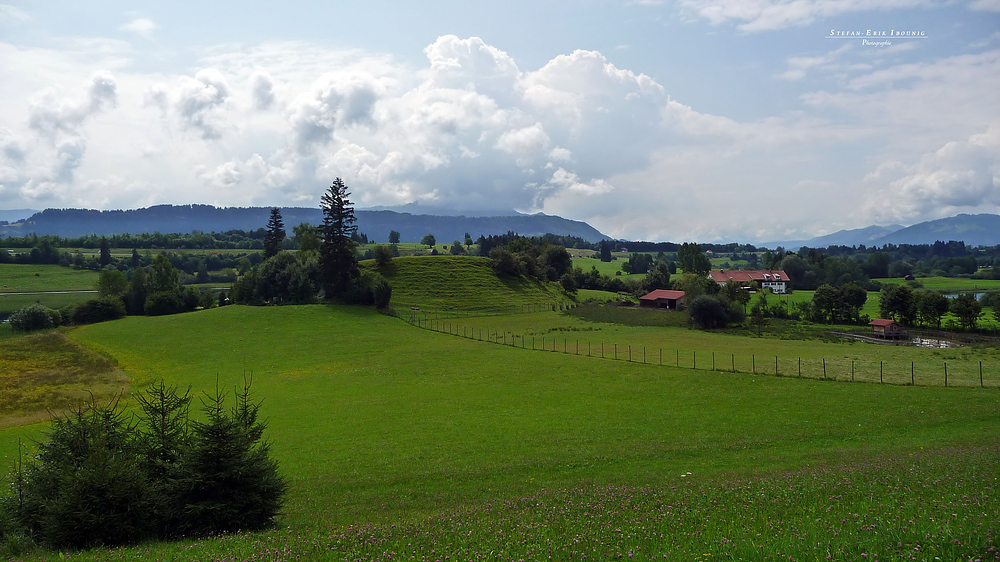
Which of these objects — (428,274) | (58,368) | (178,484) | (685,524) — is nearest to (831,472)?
(685,524)

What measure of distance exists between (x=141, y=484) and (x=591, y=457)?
15.5 metres

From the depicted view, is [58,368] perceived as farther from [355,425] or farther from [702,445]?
[702,445]

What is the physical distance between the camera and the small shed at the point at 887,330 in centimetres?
7938

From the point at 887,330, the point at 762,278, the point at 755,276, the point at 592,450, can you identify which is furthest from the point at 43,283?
the point at 762,278

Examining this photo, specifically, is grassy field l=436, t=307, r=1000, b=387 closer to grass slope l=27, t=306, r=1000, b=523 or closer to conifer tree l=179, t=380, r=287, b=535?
grass slope l=27, t=306, r=1000, b=523

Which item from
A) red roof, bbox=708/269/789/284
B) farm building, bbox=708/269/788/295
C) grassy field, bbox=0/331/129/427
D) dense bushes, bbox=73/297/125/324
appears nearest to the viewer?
grassy field, bbox=0/331/129/427

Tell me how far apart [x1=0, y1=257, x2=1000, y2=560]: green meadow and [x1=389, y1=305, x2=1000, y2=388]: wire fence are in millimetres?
686

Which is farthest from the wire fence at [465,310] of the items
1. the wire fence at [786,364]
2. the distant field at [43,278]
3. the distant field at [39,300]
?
the distant field at [43,278]

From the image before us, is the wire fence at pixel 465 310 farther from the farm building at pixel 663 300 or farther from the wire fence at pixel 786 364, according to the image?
the wire fence at pixel 786 364

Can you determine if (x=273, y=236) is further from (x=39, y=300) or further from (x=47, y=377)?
(x=47, y=377)

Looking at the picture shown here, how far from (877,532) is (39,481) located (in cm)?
1842

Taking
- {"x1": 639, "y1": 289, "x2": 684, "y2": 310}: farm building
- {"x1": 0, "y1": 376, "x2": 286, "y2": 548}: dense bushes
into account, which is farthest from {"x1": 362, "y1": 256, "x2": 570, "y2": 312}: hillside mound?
{"x1": 0, "y1": 376, "x2": 286, "y2": 548}: dense bushes

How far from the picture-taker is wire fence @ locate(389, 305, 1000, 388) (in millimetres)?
40500

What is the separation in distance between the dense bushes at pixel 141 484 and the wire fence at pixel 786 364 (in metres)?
39.8
